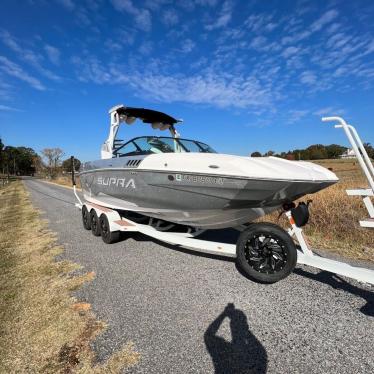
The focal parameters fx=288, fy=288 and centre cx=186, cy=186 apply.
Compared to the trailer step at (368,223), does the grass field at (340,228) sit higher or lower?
lower

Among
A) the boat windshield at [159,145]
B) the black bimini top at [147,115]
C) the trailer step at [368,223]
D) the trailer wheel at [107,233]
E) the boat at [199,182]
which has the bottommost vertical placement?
the trailer wheel at [107,233]

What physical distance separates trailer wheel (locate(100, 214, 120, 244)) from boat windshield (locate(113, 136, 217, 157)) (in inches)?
54.4

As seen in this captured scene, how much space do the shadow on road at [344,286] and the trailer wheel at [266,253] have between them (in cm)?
58

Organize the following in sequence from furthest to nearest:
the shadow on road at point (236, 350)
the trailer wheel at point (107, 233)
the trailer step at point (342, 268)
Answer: the trailer wheel at point (107, 233)
the trailer step at point (342, 268)
the shadow on road at point (236, 350)

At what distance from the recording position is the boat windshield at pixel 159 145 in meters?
4.89

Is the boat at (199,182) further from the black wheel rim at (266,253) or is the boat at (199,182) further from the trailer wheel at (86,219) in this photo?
the trailer wheel at (86,219)

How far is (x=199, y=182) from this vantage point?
368cm

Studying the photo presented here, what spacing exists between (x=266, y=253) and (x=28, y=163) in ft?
405

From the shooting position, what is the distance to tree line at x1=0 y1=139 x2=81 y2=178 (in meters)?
66.4

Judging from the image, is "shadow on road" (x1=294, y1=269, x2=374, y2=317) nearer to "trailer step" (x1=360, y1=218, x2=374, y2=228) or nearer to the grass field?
"trailer step" (x1=360, y1=218, x2=374, y2=228)

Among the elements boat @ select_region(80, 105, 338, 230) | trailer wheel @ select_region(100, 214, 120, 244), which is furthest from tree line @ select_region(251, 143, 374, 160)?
trailer wheel @ select_region(100, 214, 120, 244)

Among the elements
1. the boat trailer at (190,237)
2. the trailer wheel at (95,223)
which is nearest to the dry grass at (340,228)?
the boat trailer at (190,237)

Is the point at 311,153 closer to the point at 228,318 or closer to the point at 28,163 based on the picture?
the point at 228,318

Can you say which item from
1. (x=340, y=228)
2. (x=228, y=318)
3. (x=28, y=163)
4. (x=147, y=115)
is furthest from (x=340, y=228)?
(x=28, y=163)
